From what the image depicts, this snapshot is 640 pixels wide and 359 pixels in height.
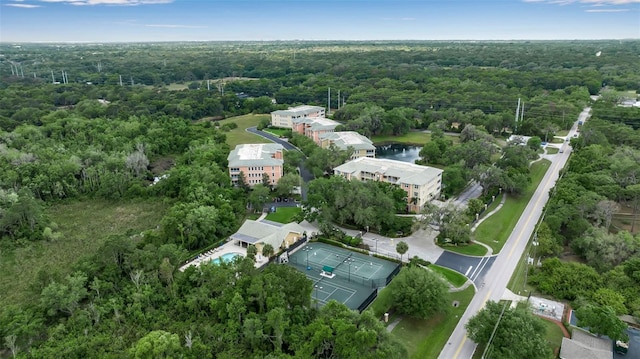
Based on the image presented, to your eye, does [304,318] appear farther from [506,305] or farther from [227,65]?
[227,65]

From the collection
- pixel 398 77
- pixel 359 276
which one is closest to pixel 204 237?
pixel 359 276

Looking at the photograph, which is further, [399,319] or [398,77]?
[398,77]

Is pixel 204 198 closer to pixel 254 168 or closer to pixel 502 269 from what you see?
pixel 254 168

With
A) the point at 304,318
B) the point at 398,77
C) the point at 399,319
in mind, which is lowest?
the point at 399,319

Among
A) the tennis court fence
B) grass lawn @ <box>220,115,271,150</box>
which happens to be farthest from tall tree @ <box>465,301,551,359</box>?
grass lawn @ <box>220,115,271,150</box>

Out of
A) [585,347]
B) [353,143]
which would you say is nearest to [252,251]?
[585,347]

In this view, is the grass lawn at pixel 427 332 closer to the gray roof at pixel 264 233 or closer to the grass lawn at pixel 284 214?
the gray roof at pixel 264 233
